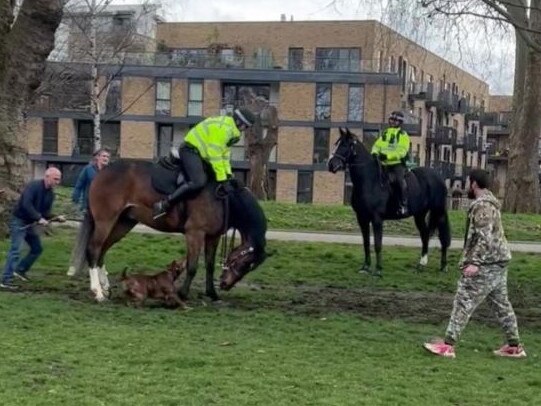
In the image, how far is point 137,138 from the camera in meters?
55.6

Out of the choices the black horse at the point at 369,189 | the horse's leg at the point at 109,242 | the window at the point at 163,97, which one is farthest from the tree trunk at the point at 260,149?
the window at the point at 163,97

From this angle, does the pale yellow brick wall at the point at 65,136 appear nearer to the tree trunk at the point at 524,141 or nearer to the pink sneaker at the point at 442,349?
the tree trunk at the point at 524,141

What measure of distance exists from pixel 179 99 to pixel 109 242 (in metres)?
44.1

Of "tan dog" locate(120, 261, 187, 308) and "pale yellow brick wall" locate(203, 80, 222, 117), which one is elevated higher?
"pale yellow brick wall" locate(203, 80, 222, 117)

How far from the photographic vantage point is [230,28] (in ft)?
208

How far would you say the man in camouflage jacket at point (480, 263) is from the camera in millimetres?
8547

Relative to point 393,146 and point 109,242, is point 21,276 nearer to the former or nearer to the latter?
point 109,242

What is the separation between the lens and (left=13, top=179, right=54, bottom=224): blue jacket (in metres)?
11.8

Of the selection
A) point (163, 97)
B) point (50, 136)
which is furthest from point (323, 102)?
point (50, 136)

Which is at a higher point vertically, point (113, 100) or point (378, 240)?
point (113, 100)

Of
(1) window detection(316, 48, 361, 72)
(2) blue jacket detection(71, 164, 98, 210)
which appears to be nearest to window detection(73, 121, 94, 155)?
(1) window detection(316, 48, 361, 72)

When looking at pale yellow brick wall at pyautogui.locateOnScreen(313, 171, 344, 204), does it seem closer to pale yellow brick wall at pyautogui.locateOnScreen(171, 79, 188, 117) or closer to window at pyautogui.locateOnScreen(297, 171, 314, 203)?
window at pyautogui.locateOnScreen(297, 171, 314, 203)

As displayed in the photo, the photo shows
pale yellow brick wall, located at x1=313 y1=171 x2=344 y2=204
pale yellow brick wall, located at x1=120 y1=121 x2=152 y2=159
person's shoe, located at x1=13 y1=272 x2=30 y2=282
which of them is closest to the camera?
person's shoe, located at x1=13 y1=272 x2=30 y2=282

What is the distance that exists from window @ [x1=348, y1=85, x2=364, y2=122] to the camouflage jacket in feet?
149
